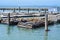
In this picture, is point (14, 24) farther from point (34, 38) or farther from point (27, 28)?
point (34, 38)

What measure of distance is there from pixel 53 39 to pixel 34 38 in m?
2.49

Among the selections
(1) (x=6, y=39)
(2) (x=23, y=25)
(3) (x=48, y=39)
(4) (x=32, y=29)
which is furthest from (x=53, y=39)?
(2) (x=23, y=25)

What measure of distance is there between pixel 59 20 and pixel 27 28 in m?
11.9

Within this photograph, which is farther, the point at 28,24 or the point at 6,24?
the point at 6,24

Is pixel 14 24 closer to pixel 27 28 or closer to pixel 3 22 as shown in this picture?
pixel 3 22

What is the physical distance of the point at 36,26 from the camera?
119 ft

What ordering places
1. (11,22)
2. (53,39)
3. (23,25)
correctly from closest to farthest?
1. (53,39)
2. (23,25)
3. (11,22)

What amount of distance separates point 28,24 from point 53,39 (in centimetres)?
1088

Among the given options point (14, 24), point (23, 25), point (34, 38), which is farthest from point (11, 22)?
point (34, 38)

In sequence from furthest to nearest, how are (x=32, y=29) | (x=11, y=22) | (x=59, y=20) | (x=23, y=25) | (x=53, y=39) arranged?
1. (x=59, y=20)
2. (x=11, y=22)
3. (x=23, y=25)
4. (x=32, y=29)
5. (x=53, y=39)

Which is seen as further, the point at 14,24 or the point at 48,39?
the point at 14,24

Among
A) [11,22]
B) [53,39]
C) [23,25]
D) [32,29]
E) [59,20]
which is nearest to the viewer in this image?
[53,39]

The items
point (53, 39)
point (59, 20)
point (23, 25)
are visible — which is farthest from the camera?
point (59, 20)

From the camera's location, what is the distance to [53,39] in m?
25.4
